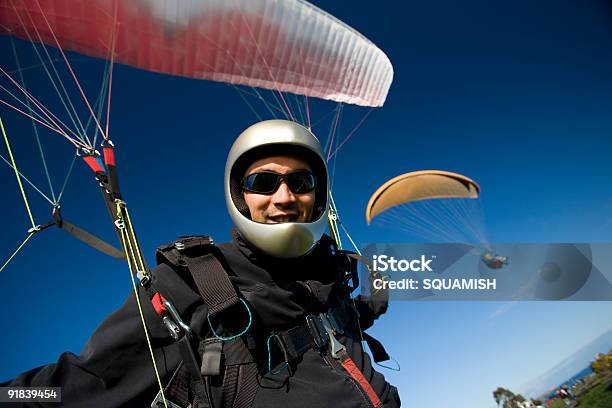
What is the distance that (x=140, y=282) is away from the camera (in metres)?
1.44

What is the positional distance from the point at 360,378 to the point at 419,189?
1304 cm

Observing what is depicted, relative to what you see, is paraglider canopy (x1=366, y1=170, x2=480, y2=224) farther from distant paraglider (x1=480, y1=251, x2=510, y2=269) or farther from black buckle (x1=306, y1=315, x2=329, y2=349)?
black buckle (x1=306, y1=315, x2=329, y2=349)

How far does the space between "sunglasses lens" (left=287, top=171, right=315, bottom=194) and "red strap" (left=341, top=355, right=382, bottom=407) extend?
0.76m

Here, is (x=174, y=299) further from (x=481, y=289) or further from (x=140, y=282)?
(x=481, y=289)

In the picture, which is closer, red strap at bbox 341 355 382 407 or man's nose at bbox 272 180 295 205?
red strap at bbox 341 355 382 407

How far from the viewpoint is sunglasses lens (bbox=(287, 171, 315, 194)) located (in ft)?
5.71

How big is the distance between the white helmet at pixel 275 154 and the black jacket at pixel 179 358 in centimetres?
12

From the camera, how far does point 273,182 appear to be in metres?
1.72

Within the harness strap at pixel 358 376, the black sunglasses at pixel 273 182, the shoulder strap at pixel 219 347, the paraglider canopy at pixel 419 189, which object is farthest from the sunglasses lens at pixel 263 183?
the paraglider canopy at pixel 419 189

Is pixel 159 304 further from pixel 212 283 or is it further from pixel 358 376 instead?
pixel 358 376

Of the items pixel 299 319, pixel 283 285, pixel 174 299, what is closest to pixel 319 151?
pixel 283 285

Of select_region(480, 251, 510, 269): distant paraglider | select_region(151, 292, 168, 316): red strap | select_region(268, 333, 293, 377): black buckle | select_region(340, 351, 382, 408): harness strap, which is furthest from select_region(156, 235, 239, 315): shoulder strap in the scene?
select_region(480, 251, 510, 269): distant paraglider

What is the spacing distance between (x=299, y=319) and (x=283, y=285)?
17cm

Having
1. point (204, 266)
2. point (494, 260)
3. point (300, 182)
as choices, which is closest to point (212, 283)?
point (204, 266)
